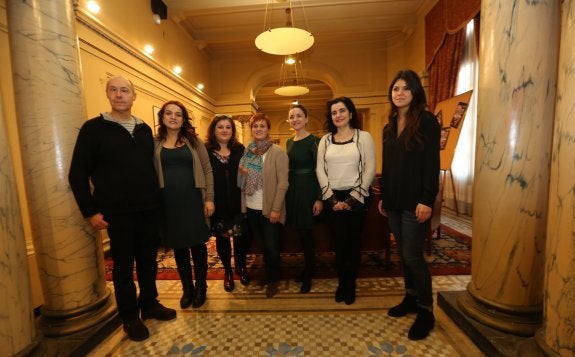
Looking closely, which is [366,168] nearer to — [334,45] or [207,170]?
[207,170]

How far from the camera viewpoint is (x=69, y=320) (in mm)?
1872

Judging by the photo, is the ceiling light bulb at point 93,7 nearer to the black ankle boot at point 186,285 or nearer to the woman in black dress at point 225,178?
the woman in black dress at point 225,178

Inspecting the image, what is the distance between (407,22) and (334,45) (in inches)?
79.0

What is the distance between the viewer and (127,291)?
1885 mm

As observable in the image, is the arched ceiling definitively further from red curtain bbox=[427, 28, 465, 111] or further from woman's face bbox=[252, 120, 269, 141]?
woman's face bbox=[252, 120, 269, 141]

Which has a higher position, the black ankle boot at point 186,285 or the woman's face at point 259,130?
the woman's face at point 259,130

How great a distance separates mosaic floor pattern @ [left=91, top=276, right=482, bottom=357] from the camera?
5.81ft

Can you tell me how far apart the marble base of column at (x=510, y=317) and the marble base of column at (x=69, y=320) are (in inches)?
98.0

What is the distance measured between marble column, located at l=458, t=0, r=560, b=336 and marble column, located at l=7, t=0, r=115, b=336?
2539mm

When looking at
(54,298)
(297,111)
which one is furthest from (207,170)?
(54,298)

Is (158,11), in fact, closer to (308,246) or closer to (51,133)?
(51,133)

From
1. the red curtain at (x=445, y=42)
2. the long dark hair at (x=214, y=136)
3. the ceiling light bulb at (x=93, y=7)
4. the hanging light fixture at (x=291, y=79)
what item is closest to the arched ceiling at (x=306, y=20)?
the red curtain at (x=445, y=42)

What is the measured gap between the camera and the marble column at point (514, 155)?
1537 mm

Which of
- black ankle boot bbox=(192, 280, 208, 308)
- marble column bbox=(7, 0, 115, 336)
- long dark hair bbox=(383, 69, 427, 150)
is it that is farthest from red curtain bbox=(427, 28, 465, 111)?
marble column bbox=(7, 0, 115, 336)
